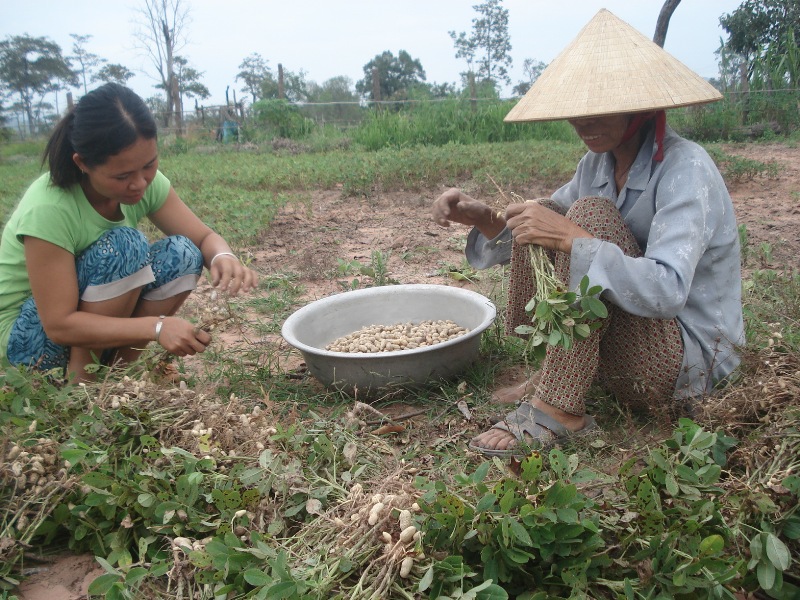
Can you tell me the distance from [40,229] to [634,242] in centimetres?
192

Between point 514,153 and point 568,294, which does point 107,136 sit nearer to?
point 568,294

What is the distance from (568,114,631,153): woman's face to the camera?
2070 mm

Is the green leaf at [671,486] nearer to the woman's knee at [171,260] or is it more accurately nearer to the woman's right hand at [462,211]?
the woman's right hand at [462,211]

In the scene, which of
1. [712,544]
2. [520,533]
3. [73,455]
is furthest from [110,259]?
[712,544]

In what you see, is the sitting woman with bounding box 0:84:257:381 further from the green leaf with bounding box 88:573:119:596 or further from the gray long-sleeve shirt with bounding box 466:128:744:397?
the gray long-sleeve shirt with bounding box 466:128:744:397

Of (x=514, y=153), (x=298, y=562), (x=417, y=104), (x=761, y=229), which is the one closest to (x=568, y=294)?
(x=298, y=562)

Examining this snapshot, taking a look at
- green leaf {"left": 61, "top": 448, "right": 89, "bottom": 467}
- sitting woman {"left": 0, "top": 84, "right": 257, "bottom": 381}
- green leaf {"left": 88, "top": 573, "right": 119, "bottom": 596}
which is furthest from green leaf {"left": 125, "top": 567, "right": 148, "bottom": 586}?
sitting woman {"left": 0, "top": 84, "right": 257, "bottom": 381}

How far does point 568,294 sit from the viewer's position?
1804 millimetres

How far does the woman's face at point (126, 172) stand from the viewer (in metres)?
2.24

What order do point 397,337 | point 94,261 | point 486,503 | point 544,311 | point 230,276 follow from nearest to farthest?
point 486,503 → point 544,311 → point 94,261 → point 230,276 → point 397,337

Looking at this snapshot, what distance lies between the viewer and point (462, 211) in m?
2.60

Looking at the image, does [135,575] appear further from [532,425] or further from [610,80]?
[610,80]

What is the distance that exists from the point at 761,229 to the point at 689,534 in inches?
144

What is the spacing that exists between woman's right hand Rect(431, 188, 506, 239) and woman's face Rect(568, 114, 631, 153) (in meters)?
0.51
